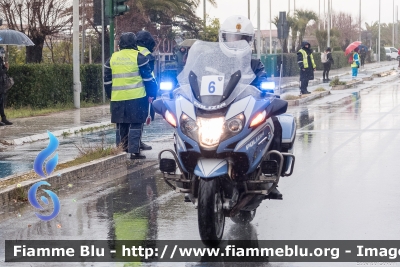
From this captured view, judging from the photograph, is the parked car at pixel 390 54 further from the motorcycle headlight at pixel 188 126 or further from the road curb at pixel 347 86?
the motorcycle headlight at pixel 188 126

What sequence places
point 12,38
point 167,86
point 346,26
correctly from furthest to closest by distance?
1. point 346,26
2. point 12,38
3. point 167,86

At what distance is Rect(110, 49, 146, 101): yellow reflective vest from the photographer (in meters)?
12.4

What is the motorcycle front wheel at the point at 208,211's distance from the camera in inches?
271

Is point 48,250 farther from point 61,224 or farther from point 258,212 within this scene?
point 258,212

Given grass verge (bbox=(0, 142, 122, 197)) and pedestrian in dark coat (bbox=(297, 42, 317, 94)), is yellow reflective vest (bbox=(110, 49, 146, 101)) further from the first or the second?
pedestrian in dark coat (bbox=(297, 42, 317, 94))

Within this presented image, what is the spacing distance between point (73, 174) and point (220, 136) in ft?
14.1

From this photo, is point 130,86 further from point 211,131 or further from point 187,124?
point 211,131

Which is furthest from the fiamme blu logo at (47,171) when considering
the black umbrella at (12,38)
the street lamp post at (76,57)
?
the street lamp post at (76,57)

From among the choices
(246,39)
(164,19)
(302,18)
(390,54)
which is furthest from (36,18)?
(390,54)

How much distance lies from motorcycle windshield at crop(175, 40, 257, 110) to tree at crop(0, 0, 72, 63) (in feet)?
68.0

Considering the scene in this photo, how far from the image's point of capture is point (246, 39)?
798 cm

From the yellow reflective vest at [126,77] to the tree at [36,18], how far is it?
1577cm

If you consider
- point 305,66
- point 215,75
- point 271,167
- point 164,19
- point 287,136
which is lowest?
point 271,167

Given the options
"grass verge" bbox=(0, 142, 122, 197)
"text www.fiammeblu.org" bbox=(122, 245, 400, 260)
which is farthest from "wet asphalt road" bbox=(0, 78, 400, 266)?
"grass verge" bbox=(0, 142, 122, 197)
